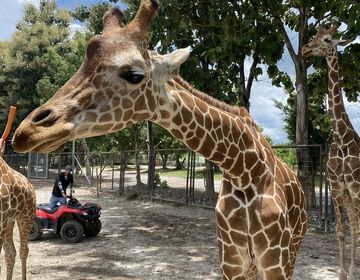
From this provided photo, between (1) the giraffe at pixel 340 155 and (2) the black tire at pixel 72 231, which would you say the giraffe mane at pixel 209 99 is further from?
(2) the black tire at pixel 72 231

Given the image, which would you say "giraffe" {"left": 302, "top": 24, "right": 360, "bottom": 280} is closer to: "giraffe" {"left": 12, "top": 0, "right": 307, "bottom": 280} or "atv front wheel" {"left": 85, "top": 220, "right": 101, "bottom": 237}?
"giraffe" {"left": 12, "top": 0, "right": 307, "bottom": 280}

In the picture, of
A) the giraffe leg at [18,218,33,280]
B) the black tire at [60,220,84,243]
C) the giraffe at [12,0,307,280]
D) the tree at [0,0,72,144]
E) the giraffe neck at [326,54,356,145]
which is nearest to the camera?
the giraffe at [12,0,307,280]

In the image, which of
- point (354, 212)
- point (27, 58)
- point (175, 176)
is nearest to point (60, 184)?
point (354, 212)

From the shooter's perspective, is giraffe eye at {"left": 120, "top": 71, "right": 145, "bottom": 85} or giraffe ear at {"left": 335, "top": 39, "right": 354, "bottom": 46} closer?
giraffe eye at {"left": 120, "top": 71, "right": 145, "bottom": 85}

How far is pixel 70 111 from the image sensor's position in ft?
7.27

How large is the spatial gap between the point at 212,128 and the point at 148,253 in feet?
20.9

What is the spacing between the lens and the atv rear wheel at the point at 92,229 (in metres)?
10.2

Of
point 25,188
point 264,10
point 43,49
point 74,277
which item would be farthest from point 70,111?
point 43,49

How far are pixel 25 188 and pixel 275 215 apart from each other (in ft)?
15.4

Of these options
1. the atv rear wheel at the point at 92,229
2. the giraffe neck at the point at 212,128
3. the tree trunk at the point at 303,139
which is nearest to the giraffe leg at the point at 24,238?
the atv rear wheel at the point at 92,229

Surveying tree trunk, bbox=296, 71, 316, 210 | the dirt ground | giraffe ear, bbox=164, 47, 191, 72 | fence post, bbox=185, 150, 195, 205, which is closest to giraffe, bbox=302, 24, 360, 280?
the dirt ground

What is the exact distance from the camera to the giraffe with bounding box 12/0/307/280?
2256 millimetres

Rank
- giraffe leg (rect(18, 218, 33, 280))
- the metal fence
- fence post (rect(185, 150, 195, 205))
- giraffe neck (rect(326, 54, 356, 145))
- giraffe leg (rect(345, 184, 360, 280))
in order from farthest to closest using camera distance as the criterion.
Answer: fence post (rect(185, 150, 195, 205)) < the metal fence < giraffe neck (rect(326, 54, 356, 145)) < giraffe leg (rect(345, 184, 360, 280)) < giraffe leg (rect(18, 218, 33, 280))

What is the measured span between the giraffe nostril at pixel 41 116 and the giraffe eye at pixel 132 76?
1.46ft
